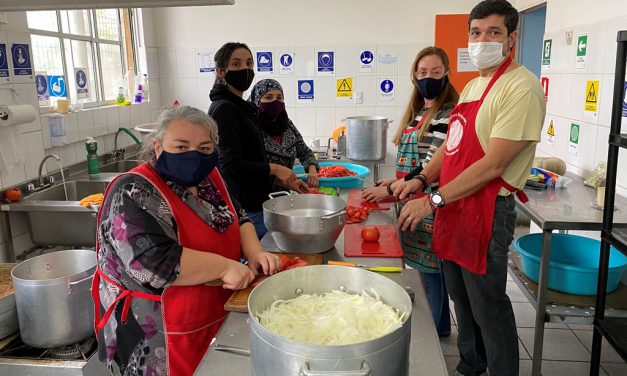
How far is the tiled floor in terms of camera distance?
8.57ft

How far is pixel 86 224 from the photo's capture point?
2.67m

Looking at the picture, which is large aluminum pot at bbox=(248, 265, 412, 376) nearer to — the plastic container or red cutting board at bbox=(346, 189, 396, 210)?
red cutting board at bbox=(346, 189, 396, 210)

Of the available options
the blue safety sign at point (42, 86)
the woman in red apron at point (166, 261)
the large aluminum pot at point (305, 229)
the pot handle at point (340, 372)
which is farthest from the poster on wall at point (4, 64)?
the pot handle at point (340, 372)

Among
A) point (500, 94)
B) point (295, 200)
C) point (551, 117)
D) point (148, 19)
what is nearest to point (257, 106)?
point (295, 200)

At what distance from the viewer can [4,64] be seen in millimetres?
2678

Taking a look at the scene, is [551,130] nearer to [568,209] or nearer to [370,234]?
[568,209]

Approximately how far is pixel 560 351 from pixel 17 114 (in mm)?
3247

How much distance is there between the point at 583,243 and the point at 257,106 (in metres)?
1.87

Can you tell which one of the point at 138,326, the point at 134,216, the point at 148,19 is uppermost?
the point at 148,19

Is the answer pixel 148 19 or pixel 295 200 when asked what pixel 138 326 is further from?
pixel 148 19

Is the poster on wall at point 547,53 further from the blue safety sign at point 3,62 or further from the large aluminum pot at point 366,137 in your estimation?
the blue safety sign at point 3,62

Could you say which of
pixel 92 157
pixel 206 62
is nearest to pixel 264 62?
pixel 206 62

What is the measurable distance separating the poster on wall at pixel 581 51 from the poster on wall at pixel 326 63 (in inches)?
84.0

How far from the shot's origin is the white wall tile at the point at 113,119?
153 inches
